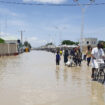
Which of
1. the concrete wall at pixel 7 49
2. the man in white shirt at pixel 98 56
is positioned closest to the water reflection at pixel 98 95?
the man in white shirt at pixel 98 56

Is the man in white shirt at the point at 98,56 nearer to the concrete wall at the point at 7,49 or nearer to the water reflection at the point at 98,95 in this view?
the water reflection at the point at 98,95

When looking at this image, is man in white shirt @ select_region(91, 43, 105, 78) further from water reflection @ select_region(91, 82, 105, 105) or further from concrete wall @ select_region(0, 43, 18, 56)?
concrete wall @ select_region(0, 43, 18, 56)

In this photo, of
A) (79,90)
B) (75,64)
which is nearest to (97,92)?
(79,90)

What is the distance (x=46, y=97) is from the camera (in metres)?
6.79

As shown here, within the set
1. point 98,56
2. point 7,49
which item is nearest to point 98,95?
point 98,56

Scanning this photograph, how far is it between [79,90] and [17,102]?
9.11 feet

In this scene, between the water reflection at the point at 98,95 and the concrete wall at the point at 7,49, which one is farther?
the concrete wall at the point at 7,49

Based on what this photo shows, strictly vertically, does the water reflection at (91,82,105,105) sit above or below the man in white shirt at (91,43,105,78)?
below

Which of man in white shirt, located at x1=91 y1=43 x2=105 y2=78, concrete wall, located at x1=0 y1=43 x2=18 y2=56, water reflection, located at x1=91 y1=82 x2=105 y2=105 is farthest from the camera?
concrete wall, located at x1=0 y1=43 x2=18 y2=56

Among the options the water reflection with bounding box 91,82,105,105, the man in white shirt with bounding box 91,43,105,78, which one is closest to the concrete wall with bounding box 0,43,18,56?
the man in white shirt with bounding box 91,43,105,78

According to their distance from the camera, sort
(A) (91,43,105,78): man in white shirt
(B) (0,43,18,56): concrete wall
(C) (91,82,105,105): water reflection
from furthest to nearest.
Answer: (B) (0,43,18,56): concrete wall → (A) (91,43,105,78): man in white shirt → (C) (91,82,105,105): water reflection

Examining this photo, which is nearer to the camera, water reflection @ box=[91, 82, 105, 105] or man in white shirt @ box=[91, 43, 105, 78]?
water reflection @ box=[91, 82, 105, 105]

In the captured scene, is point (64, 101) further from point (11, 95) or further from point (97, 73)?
point (97, 73)

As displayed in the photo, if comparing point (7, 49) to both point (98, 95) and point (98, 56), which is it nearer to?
point (98, 56)
